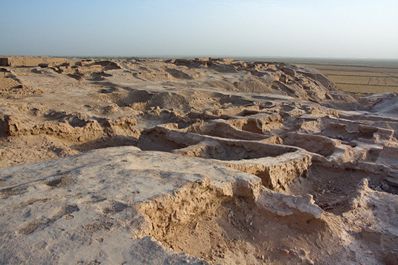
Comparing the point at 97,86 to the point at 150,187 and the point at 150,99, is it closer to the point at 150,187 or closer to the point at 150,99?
the point at 150,99

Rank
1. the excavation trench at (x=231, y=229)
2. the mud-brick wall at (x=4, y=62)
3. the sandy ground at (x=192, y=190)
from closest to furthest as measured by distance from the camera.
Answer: the sandy ground at (x=192, y=190) < the excavation trench at (x=231, y=229) < the mud-brick wall at (x=4, y=62)

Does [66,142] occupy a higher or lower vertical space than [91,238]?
lower

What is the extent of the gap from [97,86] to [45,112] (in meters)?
4.27

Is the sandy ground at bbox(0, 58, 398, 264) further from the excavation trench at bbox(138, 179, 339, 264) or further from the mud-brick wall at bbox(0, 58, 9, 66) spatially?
the mud-brick wall at bbox(0, 58, 9, 66)

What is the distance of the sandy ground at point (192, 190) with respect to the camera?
125 inches

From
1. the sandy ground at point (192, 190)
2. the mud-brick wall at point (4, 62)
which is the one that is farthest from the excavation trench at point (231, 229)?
the mud-brick wall at point (4, 62)

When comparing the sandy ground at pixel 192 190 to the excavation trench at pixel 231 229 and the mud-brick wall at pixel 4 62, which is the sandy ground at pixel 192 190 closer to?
the excavation trench at pixel 231 229

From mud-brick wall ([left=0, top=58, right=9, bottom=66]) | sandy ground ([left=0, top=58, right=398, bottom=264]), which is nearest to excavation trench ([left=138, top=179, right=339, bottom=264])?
sandy ground ([left=0, top=58, right=398, bottom=264])

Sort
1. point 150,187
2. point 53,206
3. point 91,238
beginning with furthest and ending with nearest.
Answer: point 150,187 < point 53,206 < point 91,238

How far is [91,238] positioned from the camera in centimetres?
307

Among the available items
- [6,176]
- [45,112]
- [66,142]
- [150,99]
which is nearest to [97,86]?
[150,99]

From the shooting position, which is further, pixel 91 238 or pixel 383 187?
pixel 383 187

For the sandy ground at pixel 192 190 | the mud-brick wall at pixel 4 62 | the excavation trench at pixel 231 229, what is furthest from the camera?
the mud-brick wall at pixel 4 62

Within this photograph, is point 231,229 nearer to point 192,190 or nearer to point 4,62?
point 192,190
